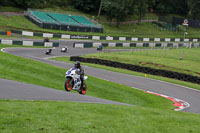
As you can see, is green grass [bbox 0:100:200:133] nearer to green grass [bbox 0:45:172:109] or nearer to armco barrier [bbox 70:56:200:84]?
green grass [bbox 0:45:172:109]

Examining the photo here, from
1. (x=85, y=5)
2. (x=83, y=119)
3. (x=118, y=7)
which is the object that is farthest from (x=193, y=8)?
(x=83, y=119)

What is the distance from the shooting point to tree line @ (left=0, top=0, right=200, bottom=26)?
73.9 meters

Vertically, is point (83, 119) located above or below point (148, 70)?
above

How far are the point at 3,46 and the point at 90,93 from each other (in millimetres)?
27394

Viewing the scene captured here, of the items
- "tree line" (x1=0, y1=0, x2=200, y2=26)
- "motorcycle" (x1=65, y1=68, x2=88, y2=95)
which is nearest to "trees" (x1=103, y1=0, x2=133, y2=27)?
"tree line" (x1=0, y1=0, x2=200, y2=26)

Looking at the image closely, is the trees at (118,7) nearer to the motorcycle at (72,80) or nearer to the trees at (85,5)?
the trees at (85,5)

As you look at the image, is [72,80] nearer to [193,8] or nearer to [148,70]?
[148,70]

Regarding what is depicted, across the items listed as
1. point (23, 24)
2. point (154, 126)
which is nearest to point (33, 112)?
point (154, 126)

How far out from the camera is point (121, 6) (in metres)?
74.4

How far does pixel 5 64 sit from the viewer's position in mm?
20797

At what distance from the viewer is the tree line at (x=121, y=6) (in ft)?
242

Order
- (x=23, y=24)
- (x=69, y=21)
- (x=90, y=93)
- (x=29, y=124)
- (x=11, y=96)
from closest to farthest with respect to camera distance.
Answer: (x=29, y=124), (x=11, y=96), (x=90, y=93), (x=23, y=24), (x=69, y=21)

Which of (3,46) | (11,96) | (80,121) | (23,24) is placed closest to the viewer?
(80,121)

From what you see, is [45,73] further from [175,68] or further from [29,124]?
[175,68]
